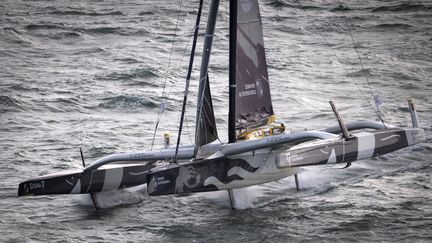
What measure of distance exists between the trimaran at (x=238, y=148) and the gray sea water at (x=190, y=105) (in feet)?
1.75

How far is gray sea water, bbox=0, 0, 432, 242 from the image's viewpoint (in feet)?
52.1

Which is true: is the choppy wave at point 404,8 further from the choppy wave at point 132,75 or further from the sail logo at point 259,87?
the sail logo at point 259,87

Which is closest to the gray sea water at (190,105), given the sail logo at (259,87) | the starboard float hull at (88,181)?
the starboard float hull at (88,181)

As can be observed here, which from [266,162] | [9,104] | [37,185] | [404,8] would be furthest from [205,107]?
[404,8]

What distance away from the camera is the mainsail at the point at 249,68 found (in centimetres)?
1712

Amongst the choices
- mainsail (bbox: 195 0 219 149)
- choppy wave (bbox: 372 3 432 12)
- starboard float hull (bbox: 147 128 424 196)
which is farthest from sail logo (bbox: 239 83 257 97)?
choppy wave (bbox: 372 3 432 12)

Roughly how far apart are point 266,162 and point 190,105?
27.2 ft

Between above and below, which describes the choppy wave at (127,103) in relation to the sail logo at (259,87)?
below

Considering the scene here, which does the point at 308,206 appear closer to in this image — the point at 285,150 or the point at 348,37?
the point at 285,150

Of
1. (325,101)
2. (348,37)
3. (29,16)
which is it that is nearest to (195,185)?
(325,101)

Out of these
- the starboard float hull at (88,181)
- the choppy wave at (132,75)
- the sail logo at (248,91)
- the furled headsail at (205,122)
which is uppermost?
the choppy wave at (132,75)

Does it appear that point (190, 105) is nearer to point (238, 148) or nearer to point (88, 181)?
point (88, 181)

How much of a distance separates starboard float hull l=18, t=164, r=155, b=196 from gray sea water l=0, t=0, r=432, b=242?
0.31m

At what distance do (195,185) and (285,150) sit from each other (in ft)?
6.08
